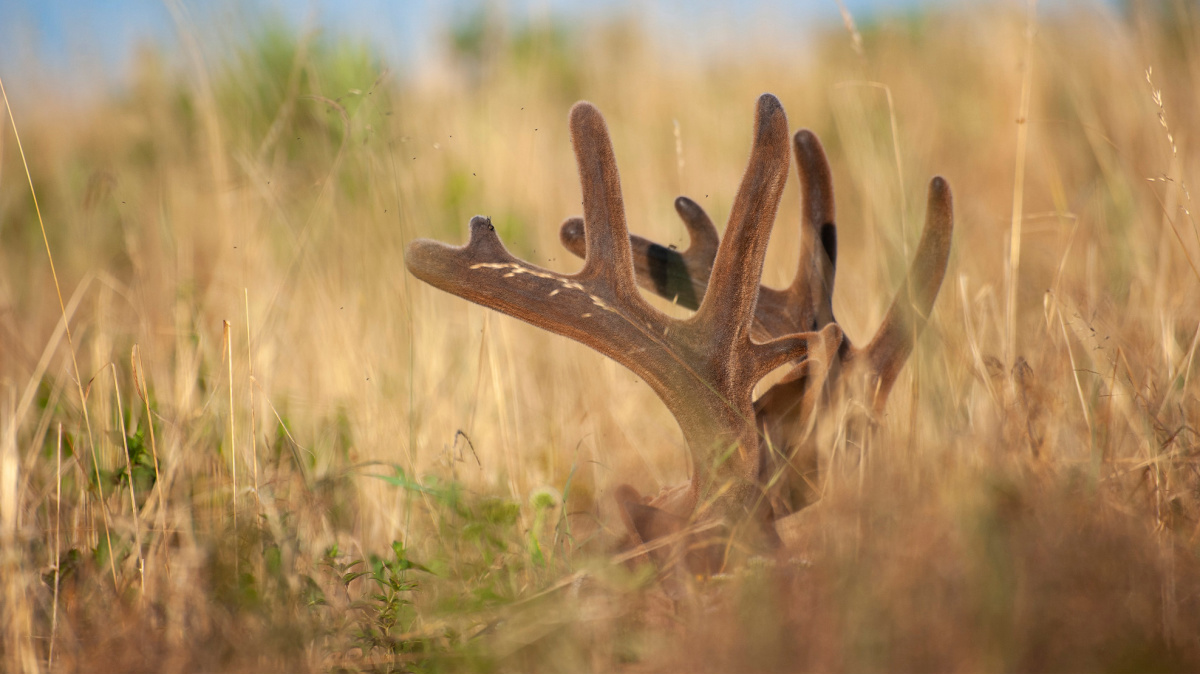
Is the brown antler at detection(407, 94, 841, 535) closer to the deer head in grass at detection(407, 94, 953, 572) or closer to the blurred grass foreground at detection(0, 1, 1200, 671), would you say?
the deer head in grass at detection(407, 94, 953, 572)

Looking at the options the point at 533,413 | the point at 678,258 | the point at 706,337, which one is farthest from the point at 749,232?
the point at 533,413

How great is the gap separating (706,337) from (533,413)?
5.31 feet

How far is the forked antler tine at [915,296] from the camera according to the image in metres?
1.79

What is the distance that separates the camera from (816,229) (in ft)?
6.39

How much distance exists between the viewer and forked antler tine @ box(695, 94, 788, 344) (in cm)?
154

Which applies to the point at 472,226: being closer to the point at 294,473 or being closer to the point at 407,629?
the point at 407,629

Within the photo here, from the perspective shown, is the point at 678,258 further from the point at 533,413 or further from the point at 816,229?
the point at 533,413

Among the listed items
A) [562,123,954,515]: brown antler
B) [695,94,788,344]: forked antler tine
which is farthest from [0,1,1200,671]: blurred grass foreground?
[695,94,788,344]: forked antler tine

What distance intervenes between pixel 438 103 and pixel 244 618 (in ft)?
20.4

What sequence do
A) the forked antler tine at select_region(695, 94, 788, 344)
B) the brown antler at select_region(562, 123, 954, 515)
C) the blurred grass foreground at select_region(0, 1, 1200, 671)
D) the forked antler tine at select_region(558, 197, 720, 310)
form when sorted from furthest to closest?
1. the forked antler tine at select_region(558, 197, 720, 310)
2. the brown antler at select_region(562, 123, 954, 515)
3. the forked antler tine at select_region(695, 94, 788, 344)
4. the blurred grass foreground at select_region(0, 1, 1200, 671)

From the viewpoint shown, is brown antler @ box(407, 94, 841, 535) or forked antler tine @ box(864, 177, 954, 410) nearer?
brown antler @ box(407, 94, 841, 535)

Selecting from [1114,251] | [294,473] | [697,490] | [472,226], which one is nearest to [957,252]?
[1114,251]

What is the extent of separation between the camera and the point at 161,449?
2207mm

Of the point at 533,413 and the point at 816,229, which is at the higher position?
the point at 816,229
